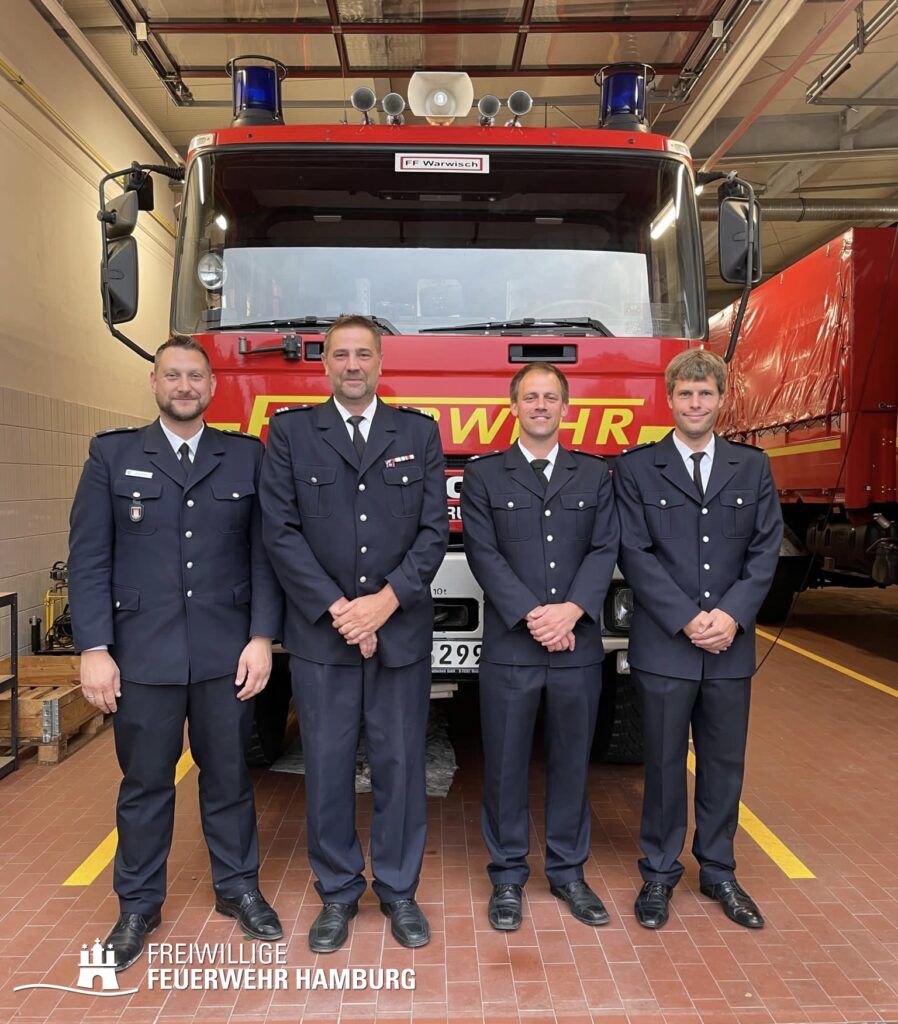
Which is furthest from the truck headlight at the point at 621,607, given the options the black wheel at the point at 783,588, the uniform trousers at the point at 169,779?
the black wheel at the point at 783,588

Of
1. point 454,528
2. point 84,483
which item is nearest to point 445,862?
point 454,528

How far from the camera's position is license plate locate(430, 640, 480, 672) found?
132 inches

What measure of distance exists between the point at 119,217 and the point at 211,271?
1.47 feet

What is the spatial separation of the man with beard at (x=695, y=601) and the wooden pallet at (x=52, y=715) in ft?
10.5

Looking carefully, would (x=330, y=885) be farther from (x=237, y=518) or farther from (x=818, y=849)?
(x=818, y=849)

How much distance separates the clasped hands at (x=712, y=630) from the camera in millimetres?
2883

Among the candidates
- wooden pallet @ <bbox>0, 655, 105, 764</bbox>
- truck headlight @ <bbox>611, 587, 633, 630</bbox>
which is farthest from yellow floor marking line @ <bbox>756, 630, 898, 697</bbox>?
wooden pallet @ <bbox>0, 655, 105, 764</bbox>

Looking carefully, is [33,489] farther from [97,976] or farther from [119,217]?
[97,976]

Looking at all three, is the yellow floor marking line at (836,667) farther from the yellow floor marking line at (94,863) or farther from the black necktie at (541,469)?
the yellow floor marking line at (94,863)

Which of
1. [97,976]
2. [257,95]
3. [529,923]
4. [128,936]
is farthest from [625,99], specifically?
[97,976]

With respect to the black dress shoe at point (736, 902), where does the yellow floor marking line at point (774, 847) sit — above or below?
below

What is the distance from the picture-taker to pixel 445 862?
11.3 ft

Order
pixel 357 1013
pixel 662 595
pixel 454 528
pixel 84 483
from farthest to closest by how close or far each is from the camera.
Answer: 1. pixel 454 528
2. pixel 662 595
3. pixel 84 483
4. pixel 357 1013

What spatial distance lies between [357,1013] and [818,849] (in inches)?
82.8
